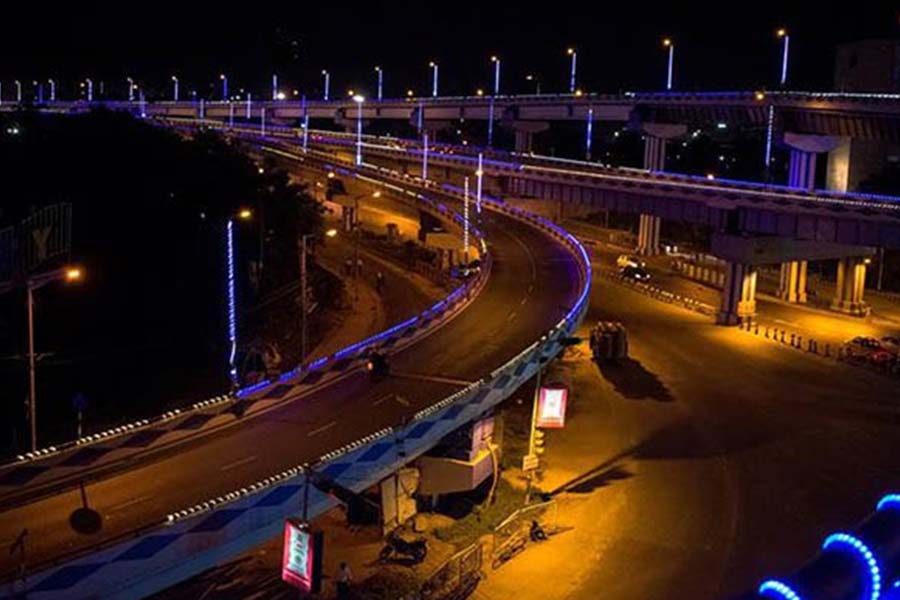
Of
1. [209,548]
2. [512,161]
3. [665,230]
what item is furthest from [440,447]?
[665,230]

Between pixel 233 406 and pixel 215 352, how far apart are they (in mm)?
32189

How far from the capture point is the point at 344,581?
89.0ft

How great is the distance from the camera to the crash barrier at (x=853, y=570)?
12.4 m

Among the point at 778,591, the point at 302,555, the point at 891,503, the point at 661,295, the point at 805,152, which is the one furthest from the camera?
the point at 805,152

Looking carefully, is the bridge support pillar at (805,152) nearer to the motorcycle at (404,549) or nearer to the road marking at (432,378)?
the road marking at (432,378)

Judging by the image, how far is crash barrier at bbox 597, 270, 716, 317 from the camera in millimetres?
71938

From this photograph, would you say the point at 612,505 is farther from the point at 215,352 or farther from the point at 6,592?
the point at 215,352

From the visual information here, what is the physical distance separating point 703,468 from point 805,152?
169 ft

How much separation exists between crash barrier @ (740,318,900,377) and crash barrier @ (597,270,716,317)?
4.28m

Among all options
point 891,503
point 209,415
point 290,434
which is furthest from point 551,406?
point 891,503

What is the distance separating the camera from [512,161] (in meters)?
109

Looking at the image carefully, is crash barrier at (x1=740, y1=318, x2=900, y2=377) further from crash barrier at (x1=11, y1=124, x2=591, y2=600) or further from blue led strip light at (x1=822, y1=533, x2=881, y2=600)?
blue led strip light at (x1=822, y1=533, x2=881, y2=600)

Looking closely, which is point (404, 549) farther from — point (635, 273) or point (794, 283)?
point (794, 283)

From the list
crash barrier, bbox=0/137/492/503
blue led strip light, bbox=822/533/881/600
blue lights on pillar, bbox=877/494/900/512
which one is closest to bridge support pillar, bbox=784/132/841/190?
crash barrier, bbox=0/137/492/503
